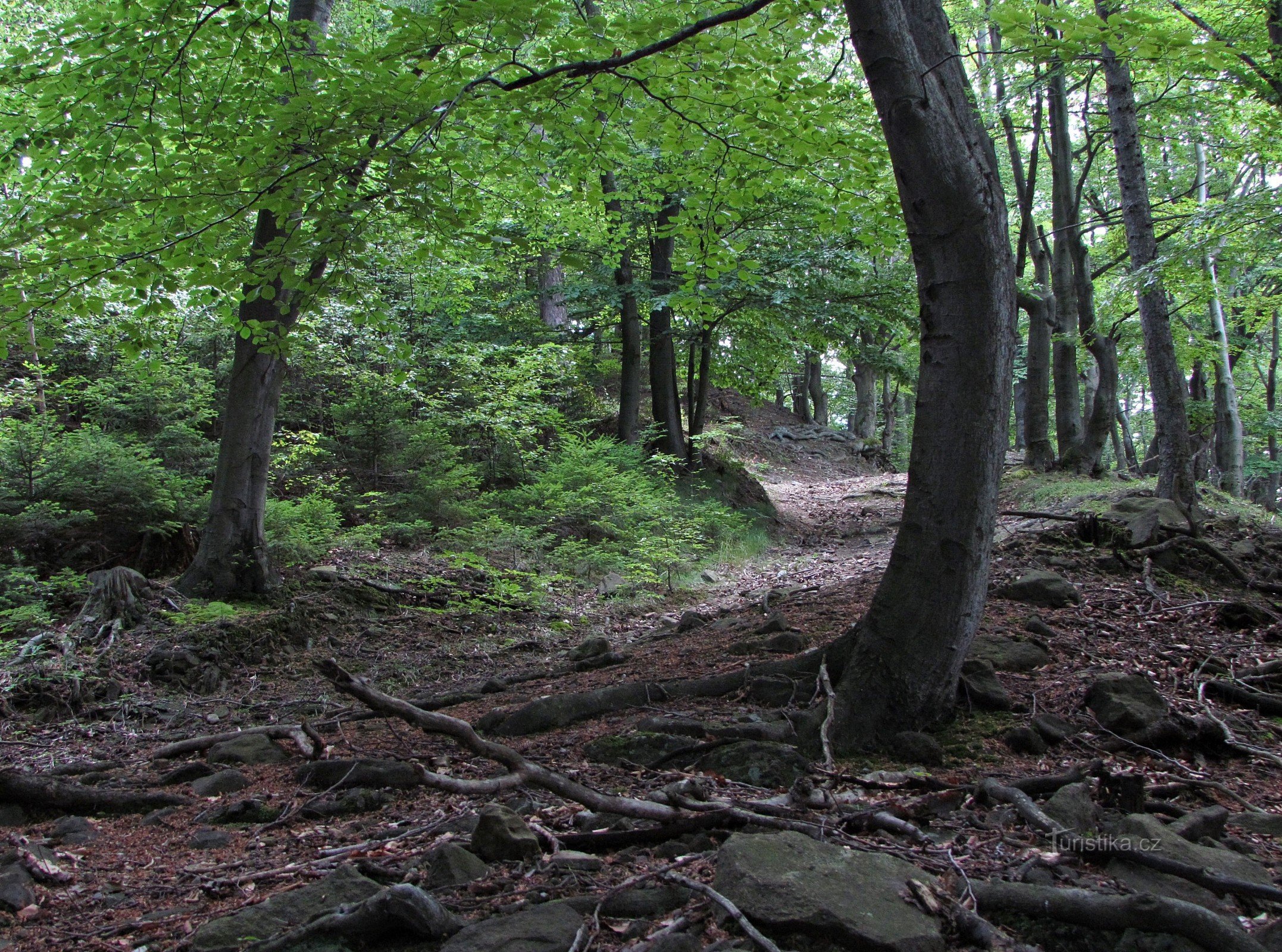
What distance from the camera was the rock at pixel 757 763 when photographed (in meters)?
3.19

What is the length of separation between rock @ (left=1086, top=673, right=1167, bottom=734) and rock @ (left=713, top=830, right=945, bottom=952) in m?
2.02

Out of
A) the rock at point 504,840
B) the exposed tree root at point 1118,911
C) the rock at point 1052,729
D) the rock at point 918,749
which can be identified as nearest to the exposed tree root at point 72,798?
the rock at point 504,840

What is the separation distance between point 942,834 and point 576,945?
1.40 metres

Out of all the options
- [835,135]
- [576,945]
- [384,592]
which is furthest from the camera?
[384,592]

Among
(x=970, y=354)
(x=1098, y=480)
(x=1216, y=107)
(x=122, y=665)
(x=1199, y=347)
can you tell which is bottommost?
(x=122, y=665)

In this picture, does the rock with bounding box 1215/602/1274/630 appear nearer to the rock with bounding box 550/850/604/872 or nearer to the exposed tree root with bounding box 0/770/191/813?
the rock with bounding box 550/850/604/872

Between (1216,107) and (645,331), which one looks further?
(645,331)

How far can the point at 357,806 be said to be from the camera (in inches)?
136

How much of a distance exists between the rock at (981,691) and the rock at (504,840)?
7.80 feet

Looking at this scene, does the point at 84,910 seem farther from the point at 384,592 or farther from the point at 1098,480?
the point at 1098,480

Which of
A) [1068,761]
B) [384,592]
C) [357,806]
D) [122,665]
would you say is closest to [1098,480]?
[1068,761]

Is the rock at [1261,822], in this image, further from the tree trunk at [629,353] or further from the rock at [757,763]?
the tree trunk at [629,353]

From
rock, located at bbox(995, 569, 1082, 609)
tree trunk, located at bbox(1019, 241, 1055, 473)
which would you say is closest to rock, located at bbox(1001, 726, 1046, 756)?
rock, located at bbox(995, 569, 1082, 609)

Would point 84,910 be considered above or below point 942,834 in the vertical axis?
below
